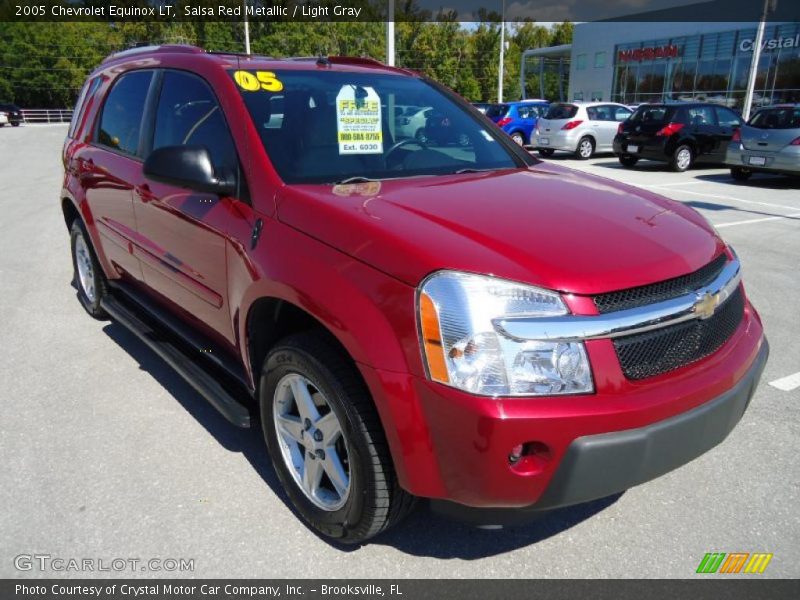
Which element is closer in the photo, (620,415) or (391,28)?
(620,415)

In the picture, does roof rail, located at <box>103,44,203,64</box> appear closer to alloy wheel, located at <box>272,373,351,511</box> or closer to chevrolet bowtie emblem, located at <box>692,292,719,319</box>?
Result: alloy wheel, located at <box>272,373,351,511</box>

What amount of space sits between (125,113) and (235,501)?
255 centimetres

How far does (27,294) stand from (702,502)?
554cm

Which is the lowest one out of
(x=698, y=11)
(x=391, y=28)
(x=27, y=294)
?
(x=27, y=294)

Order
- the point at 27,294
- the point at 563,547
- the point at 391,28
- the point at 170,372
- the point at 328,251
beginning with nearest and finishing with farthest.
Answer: the point at 328,251 < the point at 563,547 < the point at 170,372 < the point at 27,294 < the point at 391,28

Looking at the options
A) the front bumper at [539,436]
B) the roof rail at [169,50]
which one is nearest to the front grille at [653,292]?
the front bumper at [539,436]

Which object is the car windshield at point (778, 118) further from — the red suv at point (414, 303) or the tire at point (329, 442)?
the tire at point (329, 442)

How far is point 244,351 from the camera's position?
272 centimetres

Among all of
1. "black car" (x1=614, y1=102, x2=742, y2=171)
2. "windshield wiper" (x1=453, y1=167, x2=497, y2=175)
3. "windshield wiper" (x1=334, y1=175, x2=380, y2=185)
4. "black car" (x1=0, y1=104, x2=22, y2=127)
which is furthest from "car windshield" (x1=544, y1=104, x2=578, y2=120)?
"black car" (x1=0, y1=104, x2=22, y2=127)

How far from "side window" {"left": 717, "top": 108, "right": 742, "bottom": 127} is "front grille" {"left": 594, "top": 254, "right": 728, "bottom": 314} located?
14702 mm

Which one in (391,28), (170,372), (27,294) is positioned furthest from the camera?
(391,28)

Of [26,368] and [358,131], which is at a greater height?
[358,131]

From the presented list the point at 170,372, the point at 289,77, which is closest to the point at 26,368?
the point at 170,372

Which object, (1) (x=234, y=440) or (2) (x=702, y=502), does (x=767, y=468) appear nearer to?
(2) (x=702, y=502)
